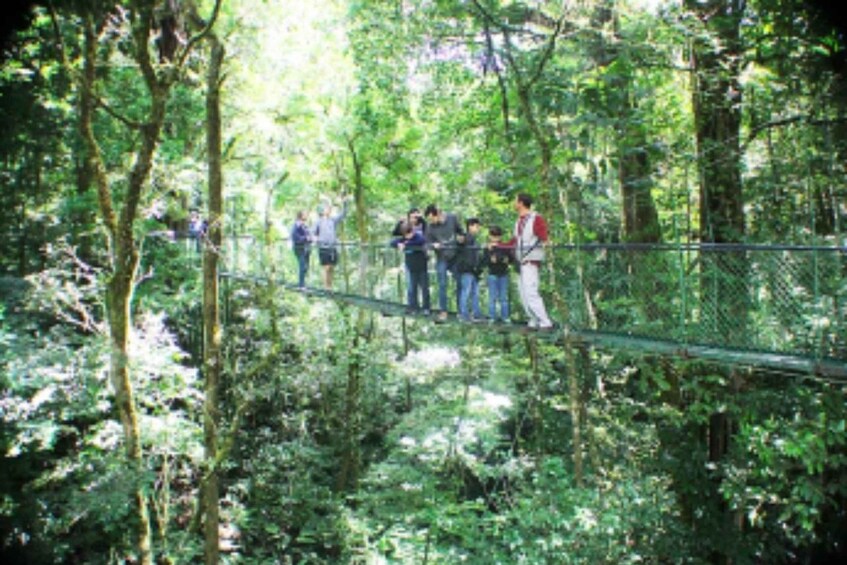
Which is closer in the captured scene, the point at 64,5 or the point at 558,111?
the point at 64,5

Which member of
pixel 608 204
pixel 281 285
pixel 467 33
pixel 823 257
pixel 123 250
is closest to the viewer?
pixel 823 257

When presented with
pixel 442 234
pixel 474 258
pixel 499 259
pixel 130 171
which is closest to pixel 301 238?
pixel 130 171

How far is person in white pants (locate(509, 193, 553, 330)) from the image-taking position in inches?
176

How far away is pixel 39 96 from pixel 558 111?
578cm

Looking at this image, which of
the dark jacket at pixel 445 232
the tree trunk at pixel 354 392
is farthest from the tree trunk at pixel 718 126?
the tree trunk at pixel 354 392

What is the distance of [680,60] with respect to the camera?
19.9ft

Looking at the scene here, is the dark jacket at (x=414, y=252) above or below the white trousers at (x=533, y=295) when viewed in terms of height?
above

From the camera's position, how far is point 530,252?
4625 millimetres

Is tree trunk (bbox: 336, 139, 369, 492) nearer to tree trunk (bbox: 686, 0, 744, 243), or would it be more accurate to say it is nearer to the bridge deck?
the bridge deck

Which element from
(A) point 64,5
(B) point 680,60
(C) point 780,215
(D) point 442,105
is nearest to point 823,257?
(C) point 780,215

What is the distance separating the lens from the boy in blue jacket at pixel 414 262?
18.4ft

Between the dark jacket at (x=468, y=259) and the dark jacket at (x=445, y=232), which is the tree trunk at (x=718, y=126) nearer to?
the dark jacket at (x=468, y=259)

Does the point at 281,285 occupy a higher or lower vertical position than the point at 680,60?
lower

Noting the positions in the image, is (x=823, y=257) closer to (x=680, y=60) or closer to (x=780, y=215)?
(x=780, y=215)
